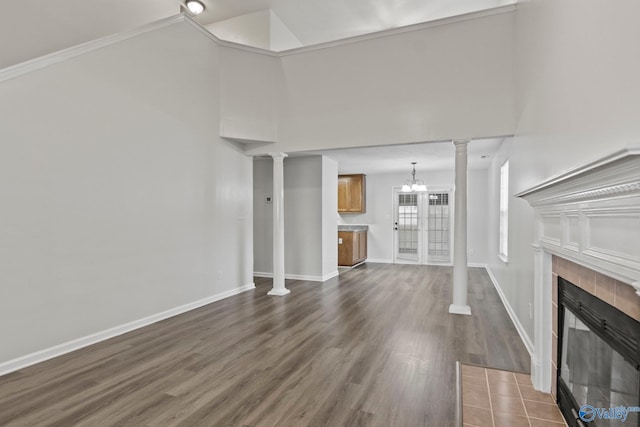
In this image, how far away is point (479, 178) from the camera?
8.06 m

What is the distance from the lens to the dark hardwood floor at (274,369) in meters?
2.16

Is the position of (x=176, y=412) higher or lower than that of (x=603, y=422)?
lower

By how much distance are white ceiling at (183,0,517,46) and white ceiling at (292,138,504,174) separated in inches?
99.2

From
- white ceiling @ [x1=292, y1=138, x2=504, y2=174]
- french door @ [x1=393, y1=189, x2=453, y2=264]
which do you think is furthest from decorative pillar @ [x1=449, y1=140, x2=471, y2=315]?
french door @ [x1=393, y1=189, x2=453, y2=264]

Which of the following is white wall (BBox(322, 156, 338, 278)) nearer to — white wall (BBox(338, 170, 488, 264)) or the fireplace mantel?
white wall (BBox(338, 170, 488, 264))

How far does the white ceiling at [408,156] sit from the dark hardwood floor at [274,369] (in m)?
2.51

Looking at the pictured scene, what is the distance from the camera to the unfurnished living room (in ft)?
5.83

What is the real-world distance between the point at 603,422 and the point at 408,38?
4393 mm

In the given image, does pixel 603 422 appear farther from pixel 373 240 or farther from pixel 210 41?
pixel 373 240

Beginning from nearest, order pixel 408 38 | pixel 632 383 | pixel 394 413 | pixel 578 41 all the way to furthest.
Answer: pixel 632 383 → pixel 578 41 → pixel 394 413 → pixel 408 38

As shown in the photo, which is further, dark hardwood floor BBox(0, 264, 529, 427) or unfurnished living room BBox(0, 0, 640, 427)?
dark hardwood floor BBox(0, 264, 529, 427)

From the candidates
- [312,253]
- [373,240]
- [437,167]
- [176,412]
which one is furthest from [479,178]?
[176,412]

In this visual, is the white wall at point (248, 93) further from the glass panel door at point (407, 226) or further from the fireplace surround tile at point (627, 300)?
the glass panel door at point (407, 226)

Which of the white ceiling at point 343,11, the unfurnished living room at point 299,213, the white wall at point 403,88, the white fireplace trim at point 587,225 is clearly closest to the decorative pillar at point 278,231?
the unfurnished living room at point 299,213
